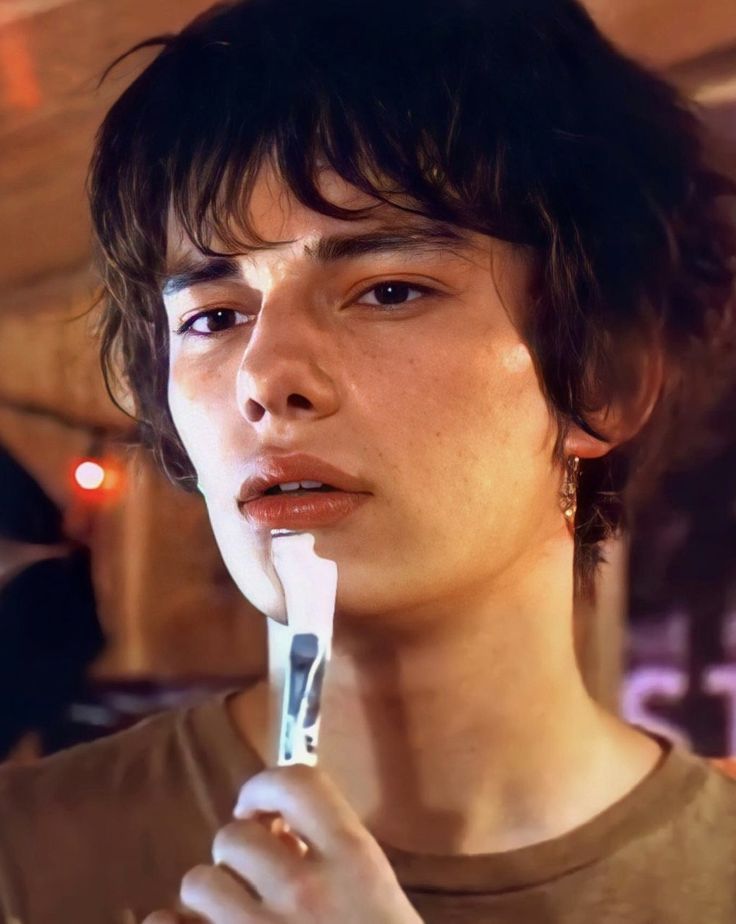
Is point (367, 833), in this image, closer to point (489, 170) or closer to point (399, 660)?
point (399, 660)

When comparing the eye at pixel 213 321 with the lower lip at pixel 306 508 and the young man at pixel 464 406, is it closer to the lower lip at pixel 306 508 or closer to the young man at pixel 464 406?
the young man at pixel 464 406

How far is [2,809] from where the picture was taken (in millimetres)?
653

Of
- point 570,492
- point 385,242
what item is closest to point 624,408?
point 570,492

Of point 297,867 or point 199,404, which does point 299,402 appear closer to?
point 199,404

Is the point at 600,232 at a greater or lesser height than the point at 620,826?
greater

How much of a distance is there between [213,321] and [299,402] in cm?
9

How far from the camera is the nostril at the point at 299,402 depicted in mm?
575

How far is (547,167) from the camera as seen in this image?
0.58 meters

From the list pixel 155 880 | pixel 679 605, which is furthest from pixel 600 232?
pixel 155 880

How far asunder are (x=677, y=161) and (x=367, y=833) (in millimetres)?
419

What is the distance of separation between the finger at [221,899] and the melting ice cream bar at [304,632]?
0.07 metres

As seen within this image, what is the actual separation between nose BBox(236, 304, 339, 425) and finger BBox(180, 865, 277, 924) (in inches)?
10.0

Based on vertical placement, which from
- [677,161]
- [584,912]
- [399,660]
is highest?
[677,161]

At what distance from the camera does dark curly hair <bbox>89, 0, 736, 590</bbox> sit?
1.90ft
